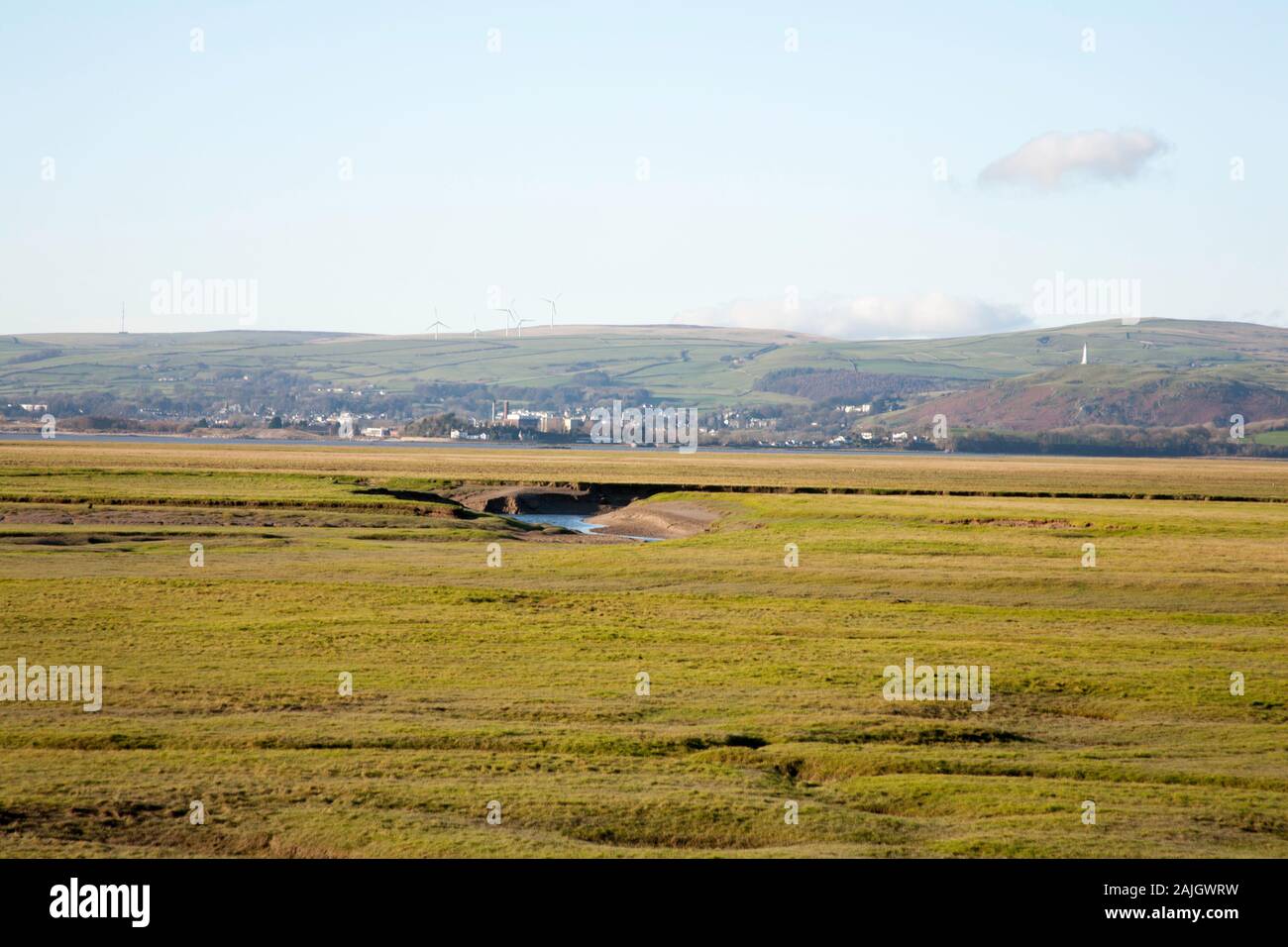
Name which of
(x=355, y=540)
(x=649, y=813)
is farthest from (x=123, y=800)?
(x=355, y=540)

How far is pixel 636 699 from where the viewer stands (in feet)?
82.1

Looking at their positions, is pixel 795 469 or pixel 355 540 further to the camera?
pixel 795 469

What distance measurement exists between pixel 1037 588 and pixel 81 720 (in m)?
30.4

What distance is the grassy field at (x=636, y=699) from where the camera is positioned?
683 inches

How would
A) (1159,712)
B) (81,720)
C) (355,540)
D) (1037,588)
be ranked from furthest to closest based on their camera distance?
(355,540) → (1037,588) → (1159,712) → (81,720)

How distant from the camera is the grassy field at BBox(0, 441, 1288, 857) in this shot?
1736 centimetres
